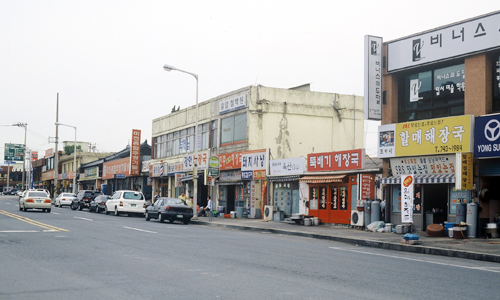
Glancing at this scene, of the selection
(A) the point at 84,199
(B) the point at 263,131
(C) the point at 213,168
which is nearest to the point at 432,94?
(C) the point at 213,168

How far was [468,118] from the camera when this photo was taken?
19.3 meters

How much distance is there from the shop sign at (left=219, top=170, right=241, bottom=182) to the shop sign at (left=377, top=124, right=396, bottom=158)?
1401 centimetres

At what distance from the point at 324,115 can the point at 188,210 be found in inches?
523

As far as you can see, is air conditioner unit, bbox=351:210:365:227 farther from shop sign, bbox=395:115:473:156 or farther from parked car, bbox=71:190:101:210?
parked car, bbox=71:190:101:210

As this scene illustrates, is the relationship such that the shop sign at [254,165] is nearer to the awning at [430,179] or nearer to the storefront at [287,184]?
the storefront at [287,184]

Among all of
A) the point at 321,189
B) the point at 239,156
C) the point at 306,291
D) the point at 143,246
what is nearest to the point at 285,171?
the point at 321,189

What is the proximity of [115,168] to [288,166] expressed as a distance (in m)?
34.8

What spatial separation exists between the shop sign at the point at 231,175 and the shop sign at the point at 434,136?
1506 cm

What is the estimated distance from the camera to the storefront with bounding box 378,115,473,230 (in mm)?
19422

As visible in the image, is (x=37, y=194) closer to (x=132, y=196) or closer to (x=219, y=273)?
(x=132, y=196)

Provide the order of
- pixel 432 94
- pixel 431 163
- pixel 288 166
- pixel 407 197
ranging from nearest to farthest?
1. pixel 407 197
2. pixel 431 163
3. pixel 432 94
4. pixel 288 166

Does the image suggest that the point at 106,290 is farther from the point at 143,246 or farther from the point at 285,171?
the point at 285,171

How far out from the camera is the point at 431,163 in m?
21.2

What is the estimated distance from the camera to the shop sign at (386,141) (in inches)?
893
